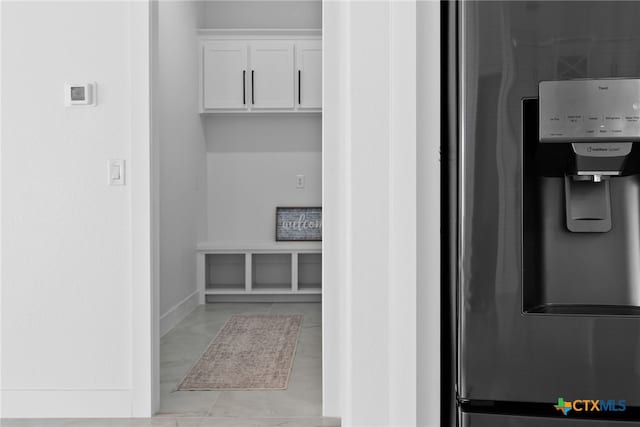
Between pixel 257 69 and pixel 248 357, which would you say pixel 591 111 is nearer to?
pixel 248 357

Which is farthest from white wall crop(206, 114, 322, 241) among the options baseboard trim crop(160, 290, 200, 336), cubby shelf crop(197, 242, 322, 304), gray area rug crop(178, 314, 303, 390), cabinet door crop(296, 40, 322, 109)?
gray area rug crop(178, 314, 303, 390)

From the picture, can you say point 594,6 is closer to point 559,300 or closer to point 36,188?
point 559,300

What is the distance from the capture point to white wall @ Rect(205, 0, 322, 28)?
5160 mm

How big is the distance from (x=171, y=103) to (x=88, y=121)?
5.58 ft

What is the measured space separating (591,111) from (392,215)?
38 centimetres

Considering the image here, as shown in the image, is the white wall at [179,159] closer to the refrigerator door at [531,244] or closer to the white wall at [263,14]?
the white wall at [263,14]

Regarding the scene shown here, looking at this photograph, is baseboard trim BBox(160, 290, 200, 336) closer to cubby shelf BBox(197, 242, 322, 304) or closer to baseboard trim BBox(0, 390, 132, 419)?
cubby shelf BBox(197, 242, 322, 304)

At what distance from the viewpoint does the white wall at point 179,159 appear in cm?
373

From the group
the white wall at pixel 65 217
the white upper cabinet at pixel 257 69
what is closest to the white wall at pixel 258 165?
the white upper cabinet at pixel 257 69

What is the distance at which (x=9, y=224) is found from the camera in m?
2.29

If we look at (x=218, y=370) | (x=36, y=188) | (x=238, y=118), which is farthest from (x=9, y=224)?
(x=238, y=118)

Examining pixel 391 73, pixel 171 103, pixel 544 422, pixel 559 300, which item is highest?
pixel 171 103

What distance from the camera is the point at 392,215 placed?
1.04 m

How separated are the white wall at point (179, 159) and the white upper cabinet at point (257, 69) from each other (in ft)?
0.47
